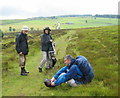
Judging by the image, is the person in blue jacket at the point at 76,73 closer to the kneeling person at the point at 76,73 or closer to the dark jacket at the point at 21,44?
the kneeling person at the point at 76,73

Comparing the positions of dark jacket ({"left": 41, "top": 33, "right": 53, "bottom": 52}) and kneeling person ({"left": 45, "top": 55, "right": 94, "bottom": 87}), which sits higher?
dark jacket ({"left": 41, "top": 33, "right": 53, "bottom": 52})

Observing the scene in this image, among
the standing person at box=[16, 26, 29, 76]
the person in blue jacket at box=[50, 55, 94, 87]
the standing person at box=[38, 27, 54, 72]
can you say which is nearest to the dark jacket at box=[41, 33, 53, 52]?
the standing person at box=[38, 27, 54, 72]

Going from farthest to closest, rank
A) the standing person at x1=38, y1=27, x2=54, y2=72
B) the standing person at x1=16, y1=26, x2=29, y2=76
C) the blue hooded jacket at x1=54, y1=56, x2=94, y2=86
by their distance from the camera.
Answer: the standing person at x1=38, y1=27, x2=54, y2=72 < the standing person at x1=16, y1=26, x2=29, y2=76 < the blue hooded jacket at x1=54, y1=56, x2=94, y2=86

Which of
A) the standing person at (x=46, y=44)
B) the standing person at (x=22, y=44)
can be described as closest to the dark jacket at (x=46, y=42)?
the standing person at (x=46, y=44)

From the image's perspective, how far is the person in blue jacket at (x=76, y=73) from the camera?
7.77 metres

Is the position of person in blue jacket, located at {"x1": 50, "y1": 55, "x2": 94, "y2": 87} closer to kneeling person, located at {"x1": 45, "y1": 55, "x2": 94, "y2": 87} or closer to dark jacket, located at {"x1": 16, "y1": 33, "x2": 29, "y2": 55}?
kneeling person, located at {"x1": 45, "y1": 55, "x2": 94, "y2": 87}

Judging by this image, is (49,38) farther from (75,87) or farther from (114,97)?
(114,97)

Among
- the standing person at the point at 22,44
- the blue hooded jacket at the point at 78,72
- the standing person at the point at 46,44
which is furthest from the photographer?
the standing person at the point at 46,44

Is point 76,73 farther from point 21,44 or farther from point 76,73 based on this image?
point 21,44

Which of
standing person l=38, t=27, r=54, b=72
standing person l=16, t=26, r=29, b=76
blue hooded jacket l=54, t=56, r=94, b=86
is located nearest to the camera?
blue hooded jacket l=54, t=56, r=94, b=86

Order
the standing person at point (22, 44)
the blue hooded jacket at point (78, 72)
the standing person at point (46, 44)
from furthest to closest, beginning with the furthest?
the standing person at point (46, 44) → the standing person at point (22, 44) → the blue hooded jacket at point (78, 72)

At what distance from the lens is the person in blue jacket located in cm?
777

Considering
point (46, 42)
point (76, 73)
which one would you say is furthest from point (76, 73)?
point (46, 42)

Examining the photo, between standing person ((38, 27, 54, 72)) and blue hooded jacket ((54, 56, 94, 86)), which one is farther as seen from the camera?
standing person ((38, 27, 54, 72))
